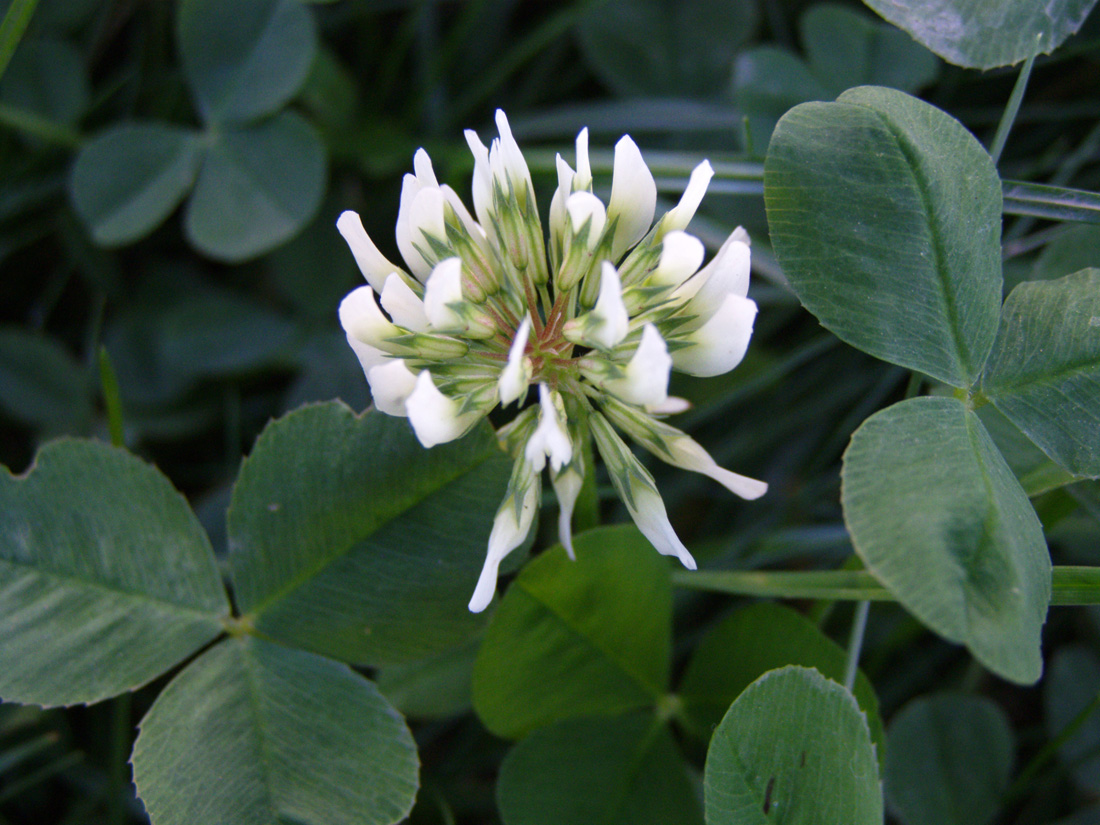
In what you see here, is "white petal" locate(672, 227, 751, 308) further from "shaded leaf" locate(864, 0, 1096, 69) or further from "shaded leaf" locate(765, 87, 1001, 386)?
"shaded leaf" locate(864, 0, 1096, 69)

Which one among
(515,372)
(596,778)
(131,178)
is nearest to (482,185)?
(515,372)

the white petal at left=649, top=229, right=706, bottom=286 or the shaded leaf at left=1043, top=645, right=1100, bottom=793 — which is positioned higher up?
the white petal at left=649, top=229, right=706, bottom=286

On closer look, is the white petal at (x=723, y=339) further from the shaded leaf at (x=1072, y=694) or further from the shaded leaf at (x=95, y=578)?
the shaded leaf at (x=1072, y=694)

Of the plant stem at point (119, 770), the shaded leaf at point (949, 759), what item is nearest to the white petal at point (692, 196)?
the shaded leaf at point (949, 759)

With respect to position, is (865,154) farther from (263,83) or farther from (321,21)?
(321,21)

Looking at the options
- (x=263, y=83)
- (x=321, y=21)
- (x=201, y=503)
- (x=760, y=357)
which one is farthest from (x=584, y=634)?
(x=321, y=21)

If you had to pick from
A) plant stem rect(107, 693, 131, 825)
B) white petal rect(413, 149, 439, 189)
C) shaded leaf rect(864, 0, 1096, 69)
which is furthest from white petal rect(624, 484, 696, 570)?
plant stem rect(107, 693, 131, 825)
